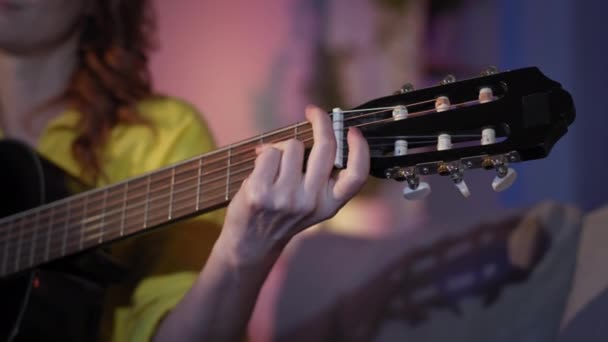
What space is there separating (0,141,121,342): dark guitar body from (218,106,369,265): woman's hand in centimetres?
30

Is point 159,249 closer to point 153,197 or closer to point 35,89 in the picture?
point 153,197

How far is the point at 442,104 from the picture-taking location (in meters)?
0.68

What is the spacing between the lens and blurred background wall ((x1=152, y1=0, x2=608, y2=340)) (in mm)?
1216

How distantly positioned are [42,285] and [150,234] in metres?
0.17

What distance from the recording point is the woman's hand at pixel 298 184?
0.69m

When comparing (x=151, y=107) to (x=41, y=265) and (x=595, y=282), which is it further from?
(x=595, y=282)

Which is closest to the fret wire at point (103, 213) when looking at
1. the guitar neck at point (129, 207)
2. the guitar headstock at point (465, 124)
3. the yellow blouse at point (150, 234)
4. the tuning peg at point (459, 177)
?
the guitar neck at point (129, 207)

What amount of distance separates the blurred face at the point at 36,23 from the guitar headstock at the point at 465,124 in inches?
26.9

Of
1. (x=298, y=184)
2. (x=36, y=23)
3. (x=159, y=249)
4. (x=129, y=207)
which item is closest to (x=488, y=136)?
(x=298, y=184)

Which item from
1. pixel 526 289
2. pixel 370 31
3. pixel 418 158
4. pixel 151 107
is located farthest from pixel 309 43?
pixel 418 158

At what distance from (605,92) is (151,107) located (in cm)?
76

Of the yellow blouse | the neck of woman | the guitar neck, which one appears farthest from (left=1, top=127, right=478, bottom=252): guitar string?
the neck of woman

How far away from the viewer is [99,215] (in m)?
0.87

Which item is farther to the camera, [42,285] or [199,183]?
[42,285]
